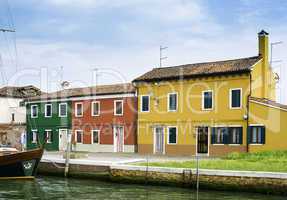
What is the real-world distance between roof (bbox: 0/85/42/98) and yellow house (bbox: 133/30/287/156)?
2152cm

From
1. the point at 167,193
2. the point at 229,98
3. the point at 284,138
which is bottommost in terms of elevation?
the point at 167,193

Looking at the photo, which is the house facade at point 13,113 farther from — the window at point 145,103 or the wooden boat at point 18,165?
the wooden boat at point 18,165

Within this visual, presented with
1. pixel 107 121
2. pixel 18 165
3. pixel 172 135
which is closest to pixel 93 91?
pixel 107 121

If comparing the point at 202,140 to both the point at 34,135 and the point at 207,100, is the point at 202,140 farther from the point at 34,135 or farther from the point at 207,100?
the point at 34,135

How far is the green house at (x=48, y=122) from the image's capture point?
45844 millimetres

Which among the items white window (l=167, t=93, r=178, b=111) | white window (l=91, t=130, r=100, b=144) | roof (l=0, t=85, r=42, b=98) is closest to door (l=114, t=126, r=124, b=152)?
white window (l=91, t=130, r=100, b=144)

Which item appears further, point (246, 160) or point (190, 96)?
point (190, 96)

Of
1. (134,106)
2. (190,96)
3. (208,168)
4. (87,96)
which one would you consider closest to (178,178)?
(208,168)

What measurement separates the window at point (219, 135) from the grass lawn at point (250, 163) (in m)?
3.93

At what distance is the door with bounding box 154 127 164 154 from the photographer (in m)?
38.3

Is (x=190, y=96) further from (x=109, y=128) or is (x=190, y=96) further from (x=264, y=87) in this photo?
(x=109, y=128)

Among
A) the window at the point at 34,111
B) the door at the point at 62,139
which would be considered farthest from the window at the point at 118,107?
the window at the point at 34,111

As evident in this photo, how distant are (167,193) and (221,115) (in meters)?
13.4

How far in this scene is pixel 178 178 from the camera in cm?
2403
